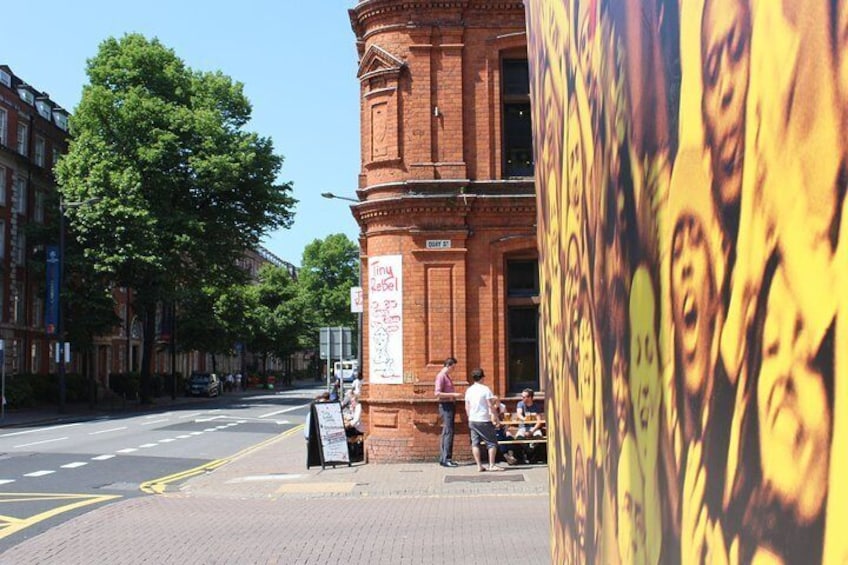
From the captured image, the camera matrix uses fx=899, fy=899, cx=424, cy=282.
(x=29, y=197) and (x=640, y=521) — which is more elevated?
(x=29, y=197)

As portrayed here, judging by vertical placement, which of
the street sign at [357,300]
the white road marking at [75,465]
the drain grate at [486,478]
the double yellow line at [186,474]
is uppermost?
the street sign at [357,300]

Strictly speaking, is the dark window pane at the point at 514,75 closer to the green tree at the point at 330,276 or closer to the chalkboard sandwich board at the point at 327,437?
the chalkboard sandwich board at the point at 327,437

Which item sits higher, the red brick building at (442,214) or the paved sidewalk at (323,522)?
the red brick building at (442,214)

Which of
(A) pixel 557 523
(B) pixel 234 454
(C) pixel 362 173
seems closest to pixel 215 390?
(B) pixel 234 454

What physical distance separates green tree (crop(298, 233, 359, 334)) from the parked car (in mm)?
32453

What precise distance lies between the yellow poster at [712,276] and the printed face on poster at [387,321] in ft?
43.8

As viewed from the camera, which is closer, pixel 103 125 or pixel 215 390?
pixel 103 125

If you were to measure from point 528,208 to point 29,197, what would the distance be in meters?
41.9

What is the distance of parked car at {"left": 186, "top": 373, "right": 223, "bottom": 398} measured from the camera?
5997cm

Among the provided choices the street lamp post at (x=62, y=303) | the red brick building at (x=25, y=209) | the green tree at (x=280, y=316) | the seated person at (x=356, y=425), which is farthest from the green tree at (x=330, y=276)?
the seated person at (x=356, y=425)

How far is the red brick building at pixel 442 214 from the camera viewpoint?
16203 millimetres

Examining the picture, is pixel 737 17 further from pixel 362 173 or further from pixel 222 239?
pixel 222 239

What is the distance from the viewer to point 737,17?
1.44m

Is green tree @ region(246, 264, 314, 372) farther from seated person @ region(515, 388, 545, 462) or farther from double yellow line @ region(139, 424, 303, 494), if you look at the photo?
seated person @ region(515, 388, 545, 462)
